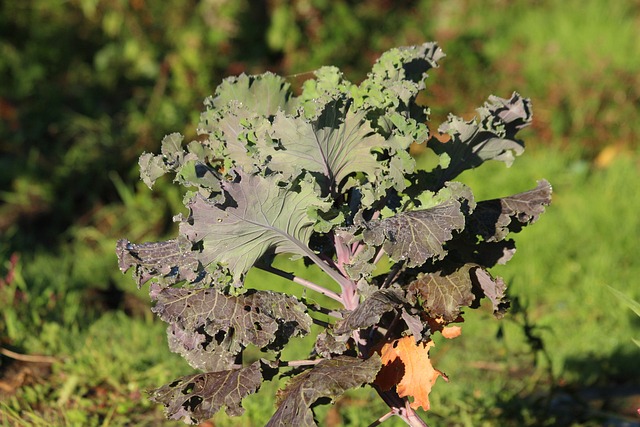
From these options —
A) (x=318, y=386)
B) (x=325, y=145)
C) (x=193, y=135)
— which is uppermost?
(x=325, y=145)

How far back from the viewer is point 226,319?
219cm

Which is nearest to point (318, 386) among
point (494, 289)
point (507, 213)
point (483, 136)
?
point (494, 289)

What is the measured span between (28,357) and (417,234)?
238 centimetres

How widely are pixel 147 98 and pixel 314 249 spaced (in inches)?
206

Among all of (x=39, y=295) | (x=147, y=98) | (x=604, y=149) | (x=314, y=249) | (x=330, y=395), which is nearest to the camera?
(x=330, y=395)

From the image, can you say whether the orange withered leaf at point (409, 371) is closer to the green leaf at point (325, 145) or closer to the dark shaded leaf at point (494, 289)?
the dark shaded leaf at point (494, 289)

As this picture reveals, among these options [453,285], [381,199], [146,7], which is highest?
[381,199]

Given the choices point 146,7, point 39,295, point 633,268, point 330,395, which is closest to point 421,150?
point 633,268

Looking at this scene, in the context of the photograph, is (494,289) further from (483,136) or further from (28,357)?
(28,357)

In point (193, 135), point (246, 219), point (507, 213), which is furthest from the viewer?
point (193, 135)

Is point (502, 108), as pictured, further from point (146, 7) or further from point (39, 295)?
point (146, 7)

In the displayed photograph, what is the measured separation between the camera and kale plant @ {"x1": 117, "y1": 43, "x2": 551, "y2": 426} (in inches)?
81.9

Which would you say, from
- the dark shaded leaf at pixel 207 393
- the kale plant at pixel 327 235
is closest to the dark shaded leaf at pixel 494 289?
the kale plant at pixel 327 235

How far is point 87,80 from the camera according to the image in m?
7.75
